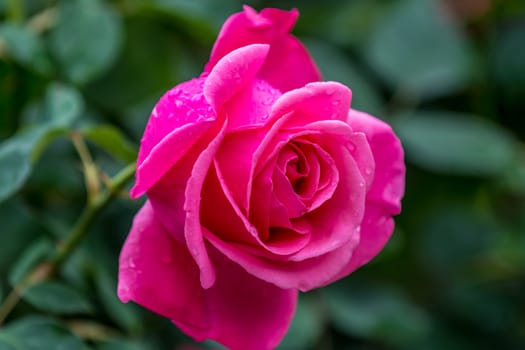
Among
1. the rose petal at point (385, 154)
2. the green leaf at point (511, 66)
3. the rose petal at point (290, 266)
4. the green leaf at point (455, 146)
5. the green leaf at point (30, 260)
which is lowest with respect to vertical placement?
the green leaf at point (455, 146)

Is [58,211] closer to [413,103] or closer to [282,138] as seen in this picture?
[282,138]

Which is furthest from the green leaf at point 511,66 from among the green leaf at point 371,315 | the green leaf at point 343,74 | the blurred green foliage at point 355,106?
the green leaf at point 371,315

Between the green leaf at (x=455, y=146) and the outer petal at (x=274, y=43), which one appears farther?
the green leaf at (x=455, y=146)

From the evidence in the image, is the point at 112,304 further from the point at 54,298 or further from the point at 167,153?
the point at 167,153

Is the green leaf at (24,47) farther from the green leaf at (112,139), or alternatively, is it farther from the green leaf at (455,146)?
the green leaf at (455,146)

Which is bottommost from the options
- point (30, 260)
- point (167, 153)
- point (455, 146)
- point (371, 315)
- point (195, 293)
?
point (371, 315)

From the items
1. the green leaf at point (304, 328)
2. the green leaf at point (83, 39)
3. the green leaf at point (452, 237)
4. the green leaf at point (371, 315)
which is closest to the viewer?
the green leaf at point (83, 39)

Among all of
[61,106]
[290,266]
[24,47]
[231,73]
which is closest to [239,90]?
[231,73]
